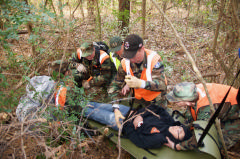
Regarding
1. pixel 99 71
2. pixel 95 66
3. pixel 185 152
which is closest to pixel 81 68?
pixel 95 66

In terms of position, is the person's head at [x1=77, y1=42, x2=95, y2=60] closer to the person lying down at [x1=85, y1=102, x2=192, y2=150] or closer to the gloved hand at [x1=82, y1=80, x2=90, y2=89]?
the gloved hand at [x1=82, y1=80, x2=90, y2=89]

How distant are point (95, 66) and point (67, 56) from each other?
1.43m

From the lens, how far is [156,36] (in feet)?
25.6

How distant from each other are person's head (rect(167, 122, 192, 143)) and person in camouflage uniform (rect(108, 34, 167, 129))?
683 mm

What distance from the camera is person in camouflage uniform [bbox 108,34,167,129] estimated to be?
103 inches

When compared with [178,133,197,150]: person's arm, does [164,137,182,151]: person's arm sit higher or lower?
lower

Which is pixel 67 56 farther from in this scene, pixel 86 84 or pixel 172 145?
pixel 172 145

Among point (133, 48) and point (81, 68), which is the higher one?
point (133, 48)

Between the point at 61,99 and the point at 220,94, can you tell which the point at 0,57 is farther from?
the point at 220,94

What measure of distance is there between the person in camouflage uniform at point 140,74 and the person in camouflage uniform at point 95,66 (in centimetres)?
71

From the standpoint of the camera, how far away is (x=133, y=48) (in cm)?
270

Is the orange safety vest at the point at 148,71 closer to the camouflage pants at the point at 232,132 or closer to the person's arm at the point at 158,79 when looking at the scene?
the person's arm at the point at 158,79

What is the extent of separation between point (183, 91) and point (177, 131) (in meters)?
0.61

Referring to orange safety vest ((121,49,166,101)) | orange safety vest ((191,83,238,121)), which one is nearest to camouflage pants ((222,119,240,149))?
orange safety vest ((191,83,238,121))
